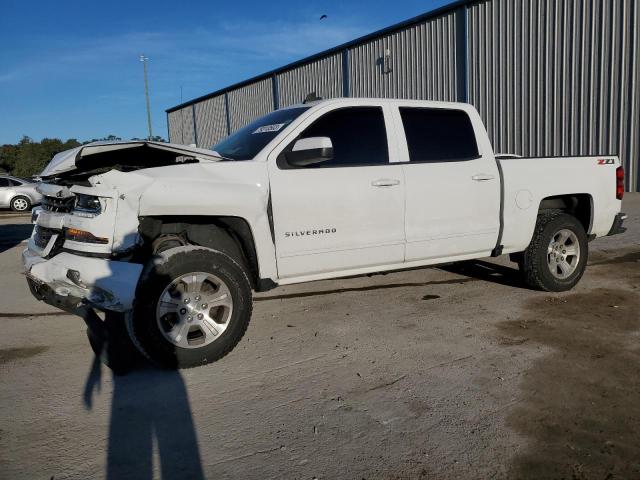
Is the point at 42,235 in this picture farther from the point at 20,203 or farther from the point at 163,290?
the point at 20,203

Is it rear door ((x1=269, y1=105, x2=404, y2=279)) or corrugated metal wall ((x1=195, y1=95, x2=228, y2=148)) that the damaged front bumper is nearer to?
rear door ((x1=269, y1=105, x2=404, y2=279))

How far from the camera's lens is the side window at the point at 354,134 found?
14.9 feet

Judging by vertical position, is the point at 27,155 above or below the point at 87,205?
Result: above

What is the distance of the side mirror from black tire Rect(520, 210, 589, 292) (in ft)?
8.92

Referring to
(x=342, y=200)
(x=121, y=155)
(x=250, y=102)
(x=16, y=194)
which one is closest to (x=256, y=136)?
(x=342, y=200)

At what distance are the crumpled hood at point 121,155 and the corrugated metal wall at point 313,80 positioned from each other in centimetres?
1554

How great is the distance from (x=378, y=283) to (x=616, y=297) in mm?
2528

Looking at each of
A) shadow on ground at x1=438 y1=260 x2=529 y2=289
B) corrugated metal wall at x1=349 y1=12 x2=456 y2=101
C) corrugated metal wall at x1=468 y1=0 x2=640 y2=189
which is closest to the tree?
corrugated metal wall at x1=349 y1=12 x2=456 y2=101

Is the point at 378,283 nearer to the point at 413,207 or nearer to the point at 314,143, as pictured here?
the point at 413,207

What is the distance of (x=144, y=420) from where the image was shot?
121 inches

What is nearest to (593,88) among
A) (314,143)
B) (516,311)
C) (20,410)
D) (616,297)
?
(616,297)

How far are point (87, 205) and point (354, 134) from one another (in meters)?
2.23

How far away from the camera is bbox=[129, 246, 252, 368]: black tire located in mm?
3596

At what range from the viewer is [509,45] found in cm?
→ 1330
